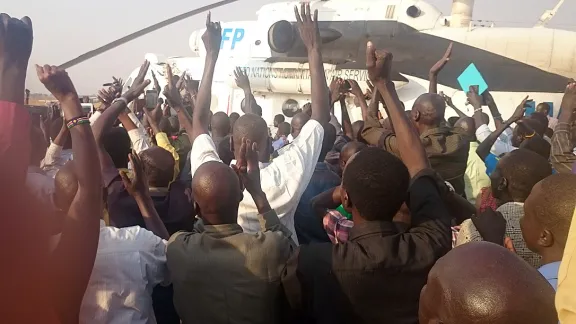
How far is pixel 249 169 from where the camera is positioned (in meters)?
2.22

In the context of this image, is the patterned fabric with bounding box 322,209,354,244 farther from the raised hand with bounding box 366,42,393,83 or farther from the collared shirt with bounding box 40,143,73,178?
the collared shirt with bounding box 40,143,73,178

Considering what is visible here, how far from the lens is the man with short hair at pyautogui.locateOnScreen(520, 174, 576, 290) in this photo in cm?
181

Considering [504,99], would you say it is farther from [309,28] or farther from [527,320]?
[527,320]

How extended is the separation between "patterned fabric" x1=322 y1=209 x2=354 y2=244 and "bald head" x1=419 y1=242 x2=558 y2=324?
1154mm

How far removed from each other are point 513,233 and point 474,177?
2.19m

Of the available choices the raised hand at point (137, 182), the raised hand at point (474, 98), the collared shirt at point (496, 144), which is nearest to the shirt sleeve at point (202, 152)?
the raised hand at point (137, 182)

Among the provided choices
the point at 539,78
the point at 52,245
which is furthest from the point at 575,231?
the point at 539,78

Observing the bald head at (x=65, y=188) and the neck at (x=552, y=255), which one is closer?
the neck at (x=552, y=255)

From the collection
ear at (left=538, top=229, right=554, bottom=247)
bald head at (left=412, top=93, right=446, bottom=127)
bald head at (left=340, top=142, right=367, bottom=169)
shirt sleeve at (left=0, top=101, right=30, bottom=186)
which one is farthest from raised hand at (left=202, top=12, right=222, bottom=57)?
ear at (left=538, top=229, right=554, bottom=247)

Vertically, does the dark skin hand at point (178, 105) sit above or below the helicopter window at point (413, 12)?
below

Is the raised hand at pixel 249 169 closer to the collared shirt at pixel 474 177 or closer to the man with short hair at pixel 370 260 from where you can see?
the man with short hair at pixel 370 260

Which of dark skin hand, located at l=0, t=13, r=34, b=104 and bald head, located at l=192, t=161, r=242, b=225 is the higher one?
dark skin hand, located at l=0, t=13, r=34, b=104

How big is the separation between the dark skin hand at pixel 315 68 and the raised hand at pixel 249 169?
2.97ft

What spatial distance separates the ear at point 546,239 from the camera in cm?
182
